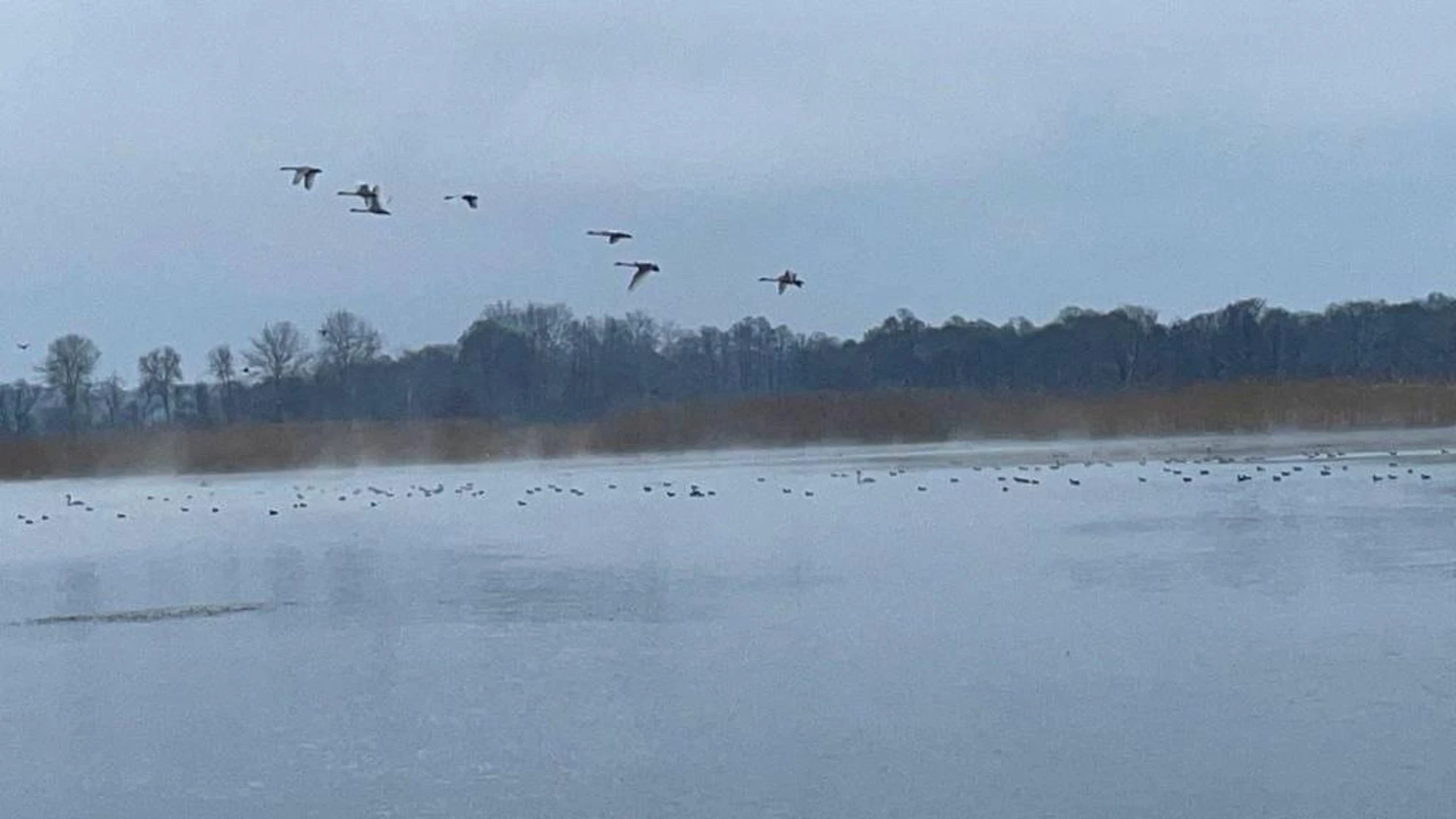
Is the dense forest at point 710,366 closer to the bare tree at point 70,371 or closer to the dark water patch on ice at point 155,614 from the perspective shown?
the bare tree at point 70,371

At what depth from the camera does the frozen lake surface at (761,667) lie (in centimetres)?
655

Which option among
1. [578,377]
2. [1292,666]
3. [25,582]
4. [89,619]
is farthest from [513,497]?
[578,377]

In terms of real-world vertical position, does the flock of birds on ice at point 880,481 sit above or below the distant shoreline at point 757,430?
below

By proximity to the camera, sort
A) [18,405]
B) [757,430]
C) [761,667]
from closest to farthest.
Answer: [761,667] < [757,430] < [18,405]

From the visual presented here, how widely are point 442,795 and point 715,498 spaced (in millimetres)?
15474

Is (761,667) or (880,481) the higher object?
(880,481)

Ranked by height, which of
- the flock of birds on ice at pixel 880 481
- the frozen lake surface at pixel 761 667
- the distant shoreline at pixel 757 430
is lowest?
the frozen lake surface at pixel 761 667

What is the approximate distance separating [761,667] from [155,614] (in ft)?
16.2

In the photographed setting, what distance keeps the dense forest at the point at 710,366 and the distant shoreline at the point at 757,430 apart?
6.81 metres

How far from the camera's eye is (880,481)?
24.5 meters

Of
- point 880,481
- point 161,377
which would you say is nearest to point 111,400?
point 161,377

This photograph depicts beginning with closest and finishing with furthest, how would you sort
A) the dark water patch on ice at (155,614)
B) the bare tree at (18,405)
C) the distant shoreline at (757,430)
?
the dark water patch on ice at (155,614)
the distant shoreline at (757,430)
the bare tree at (18,405)

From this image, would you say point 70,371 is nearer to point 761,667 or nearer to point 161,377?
point 161,377

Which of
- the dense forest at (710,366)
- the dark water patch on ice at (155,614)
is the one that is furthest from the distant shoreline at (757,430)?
the dark water patch on ice at (155,614)
